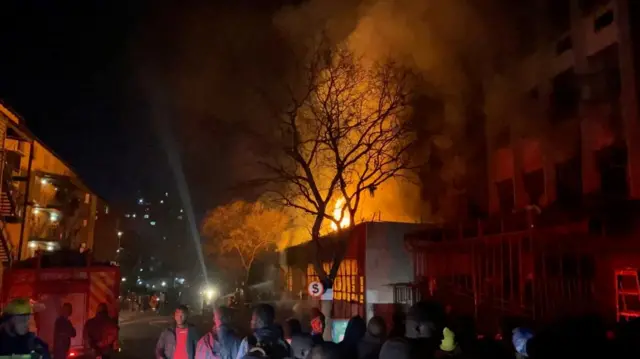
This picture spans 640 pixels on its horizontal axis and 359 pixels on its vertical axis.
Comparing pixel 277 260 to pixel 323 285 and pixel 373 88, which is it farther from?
pixel 323 285

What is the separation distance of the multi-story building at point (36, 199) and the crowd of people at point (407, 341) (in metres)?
10.4

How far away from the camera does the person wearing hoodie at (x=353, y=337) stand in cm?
460

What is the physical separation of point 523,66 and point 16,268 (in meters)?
17.1

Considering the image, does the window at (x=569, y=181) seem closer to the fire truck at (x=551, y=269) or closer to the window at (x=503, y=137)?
the window at (x=503, y=137)

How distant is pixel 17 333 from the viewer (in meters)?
4.20

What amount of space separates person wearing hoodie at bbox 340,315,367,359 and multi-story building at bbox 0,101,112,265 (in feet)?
39.5

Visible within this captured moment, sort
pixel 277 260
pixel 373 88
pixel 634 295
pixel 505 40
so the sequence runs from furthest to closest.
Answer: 1. pixel 277 260
2. pixel 505 40
3. pixel 373 88
4. pixel 634 295

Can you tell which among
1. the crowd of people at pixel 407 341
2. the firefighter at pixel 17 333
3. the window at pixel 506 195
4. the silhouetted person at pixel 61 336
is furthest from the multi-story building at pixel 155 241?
the firefighter at pixel 17 333

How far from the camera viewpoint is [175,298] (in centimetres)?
3167

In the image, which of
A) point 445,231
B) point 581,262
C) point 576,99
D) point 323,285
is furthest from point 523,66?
point 323,285

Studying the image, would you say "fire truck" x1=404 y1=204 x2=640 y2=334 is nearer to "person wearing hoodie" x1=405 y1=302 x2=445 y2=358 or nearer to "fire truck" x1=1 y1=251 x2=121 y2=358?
"person wearing hoodie" x1=405 y1=302 x2=445 y2=358

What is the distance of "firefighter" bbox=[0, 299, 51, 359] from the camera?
13.6ft

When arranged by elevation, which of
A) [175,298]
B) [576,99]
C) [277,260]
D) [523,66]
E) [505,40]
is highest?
[505,40]

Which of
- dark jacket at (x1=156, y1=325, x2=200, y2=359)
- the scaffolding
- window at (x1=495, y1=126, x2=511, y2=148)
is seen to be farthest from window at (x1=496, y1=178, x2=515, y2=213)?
dark jacket at (x1=156, y1=325, x2=200, y2=359)
